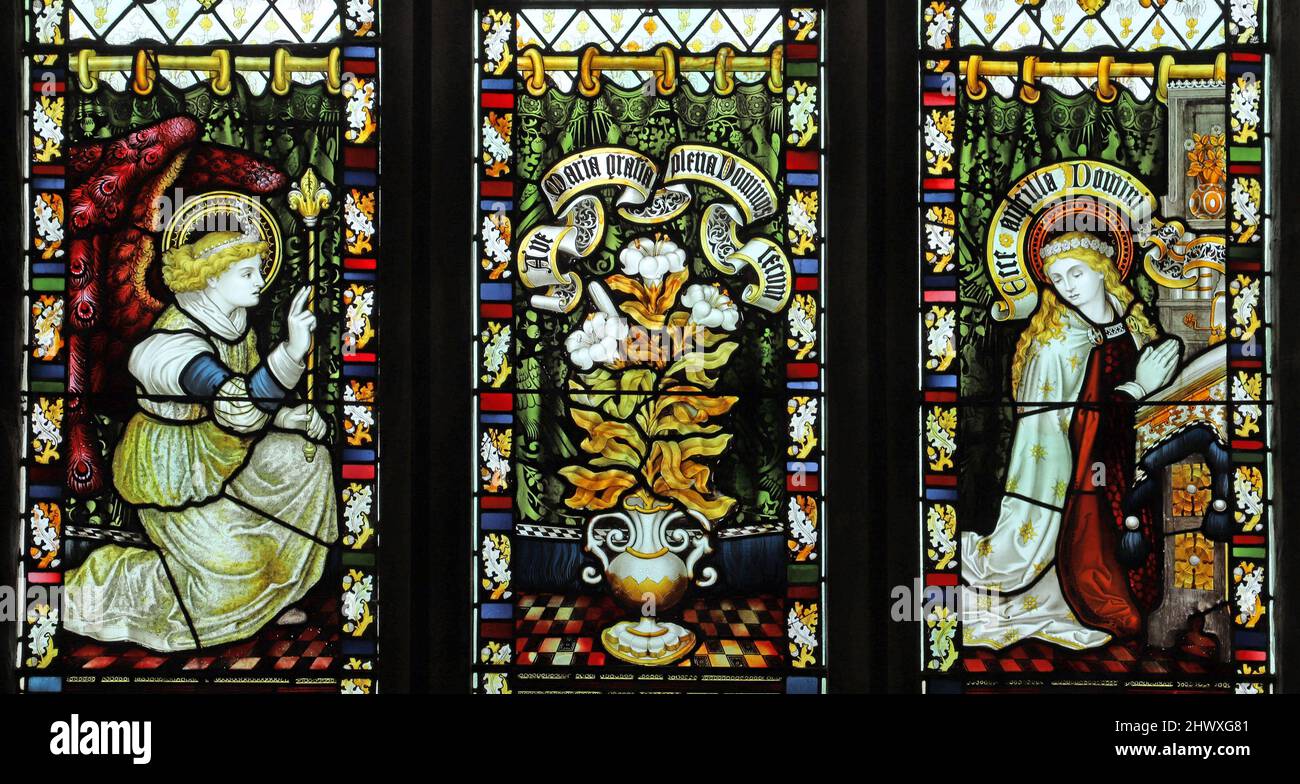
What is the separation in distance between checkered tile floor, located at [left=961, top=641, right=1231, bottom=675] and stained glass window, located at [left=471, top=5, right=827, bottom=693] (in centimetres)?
35

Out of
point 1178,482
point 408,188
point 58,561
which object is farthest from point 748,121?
point 58,561

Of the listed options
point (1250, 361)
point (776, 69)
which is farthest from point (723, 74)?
point (1250, 361)

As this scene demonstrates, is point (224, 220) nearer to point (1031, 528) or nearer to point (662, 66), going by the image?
point (662, 66)

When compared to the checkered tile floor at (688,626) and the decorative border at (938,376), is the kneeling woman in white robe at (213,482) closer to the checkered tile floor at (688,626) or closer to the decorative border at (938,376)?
the checkered tile floor at (688,626)

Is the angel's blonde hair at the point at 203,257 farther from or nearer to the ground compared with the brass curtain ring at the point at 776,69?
nearer to the ground

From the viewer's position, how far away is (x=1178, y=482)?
1.94 m

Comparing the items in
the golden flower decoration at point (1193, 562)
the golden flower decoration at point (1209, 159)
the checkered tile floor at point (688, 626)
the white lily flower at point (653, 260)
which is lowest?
the checkered tile floor at point (688, 626)

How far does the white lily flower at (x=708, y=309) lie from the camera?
195cm

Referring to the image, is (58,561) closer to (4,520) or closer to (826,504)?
(4,520)

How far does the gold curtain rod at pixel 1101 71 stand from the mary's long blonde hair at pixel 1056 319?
1.25 feet

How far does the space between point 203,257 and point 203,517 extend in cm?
56

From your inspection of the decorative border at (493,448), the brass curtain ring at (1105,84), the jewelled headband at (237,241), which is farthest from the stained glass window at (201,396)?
the brass curtain ring at (1105,84)

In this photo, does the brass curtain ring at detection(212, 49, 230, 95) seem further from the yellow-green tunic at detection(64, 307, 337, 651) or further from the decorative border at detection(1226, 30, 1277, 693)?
the decorative border at detection(1226, 30, 1277, 693)

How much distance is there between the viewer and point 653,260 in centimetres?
195
